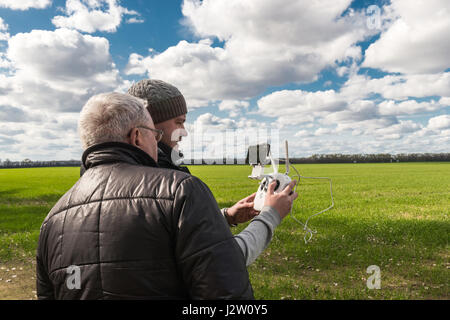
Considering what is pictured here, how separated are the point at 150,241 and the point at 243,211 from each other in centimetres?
184

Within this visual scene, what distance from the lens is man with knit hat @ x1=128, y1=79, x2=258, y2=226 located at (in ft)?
11.0

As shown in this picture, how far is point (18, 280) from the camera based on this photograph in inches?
333

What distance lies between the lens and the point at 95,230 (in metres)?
1.86

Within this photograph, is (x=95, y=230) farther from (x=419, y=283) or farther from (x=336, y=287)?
(x=419, y=283)

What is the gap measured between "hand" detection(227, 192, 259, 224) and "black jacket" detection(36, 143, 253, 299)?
1.63 metres

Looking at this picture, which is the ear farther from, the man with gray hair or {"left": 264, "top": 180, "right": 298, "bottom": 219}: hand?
{"left": 264, "top": 180, "right": 298, "bottom": 219}: hand

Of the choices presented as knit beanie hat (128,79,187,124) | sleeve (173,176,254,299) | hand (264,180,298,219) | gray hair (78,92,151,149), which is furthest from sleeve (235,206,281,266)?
knit beanie hat (128,79,187,124)

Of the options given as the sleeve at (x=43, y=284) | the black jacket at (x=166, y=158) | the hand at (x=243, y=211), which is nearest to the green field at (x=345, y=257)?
the hand at (x=243, y=211)

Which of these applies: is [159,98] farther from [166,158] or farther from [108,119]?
[108,119]

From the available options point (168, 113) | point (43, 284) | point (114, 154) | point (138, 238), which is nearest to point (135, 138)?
point (114, 154)
